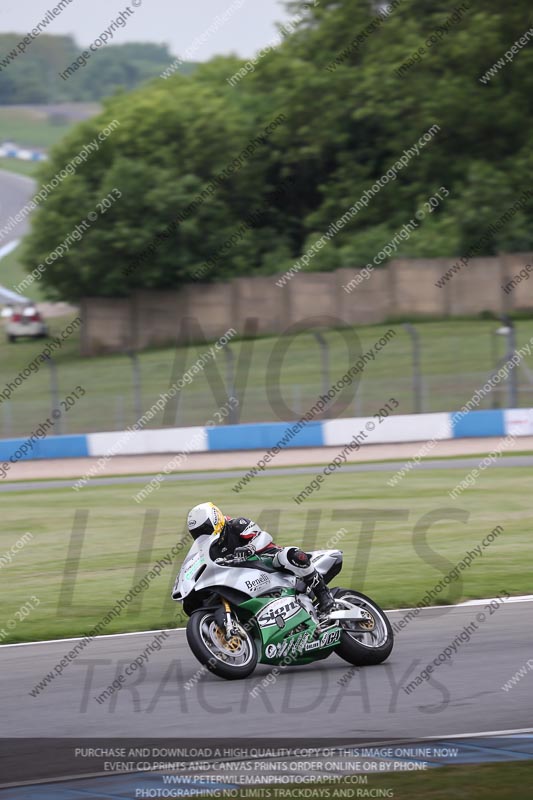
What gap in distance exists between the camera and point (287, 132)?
4631 centimetres

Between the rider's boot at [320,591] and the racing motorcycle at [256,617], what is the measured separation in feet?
0.12

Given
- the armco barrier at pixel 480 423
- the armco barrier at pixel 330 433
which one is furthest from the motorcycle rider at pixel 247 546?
the armco barrier at pixel 480 423

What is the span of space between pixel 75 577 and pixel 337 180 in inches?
1340

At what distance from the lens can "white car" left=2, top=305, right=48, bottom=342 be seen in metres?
45.0

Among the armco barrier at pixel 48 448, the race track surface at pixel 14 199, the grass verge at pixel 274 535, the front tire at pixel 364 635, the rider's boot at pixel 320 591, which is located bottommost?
the race track surface at pixel 14 199

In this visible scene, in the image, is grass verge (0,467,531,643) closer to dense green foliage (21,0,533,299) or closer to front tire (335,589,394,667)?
front tire (335,589,394,667)

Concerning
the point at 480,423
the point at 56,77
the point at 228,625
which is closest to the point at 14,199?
the point at 480,423

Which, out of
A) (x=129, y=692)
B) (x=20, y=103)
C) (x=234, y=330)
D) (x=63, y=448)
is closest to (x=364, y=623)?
(x=129, y=692)

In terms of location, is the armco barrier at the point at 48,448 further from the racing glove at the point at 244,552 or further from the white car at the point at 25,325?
the racing glove at the point at 244,552

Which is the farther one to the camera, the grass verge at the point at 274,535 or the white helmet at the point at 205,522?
the grass verge at the point at 274,535

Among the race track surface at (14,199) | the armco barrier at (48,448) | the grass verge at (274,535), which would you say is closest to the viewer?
the grass verge at (274,535)

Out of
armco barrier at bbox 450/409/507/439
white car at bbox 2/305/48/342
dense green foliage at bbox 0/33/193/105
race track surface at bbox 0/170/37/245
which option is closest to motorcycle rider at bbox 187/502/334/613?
armco barrier at bbox 450/409/507/439

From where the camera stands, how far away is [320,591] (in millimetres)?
8844

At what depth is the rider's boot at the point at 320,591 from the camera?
880 cm
